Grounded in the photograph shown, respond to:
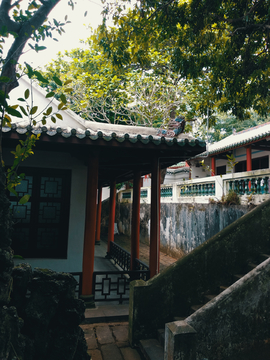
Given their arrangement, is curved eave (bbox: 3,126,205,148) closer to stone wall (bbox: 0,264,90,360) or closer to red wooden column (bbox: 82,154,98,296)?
red wooden column (bbox: 82,154,98,296)

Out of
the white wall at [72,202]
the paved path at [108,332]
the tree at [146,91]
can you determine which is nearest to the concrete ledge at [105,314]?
the paved path at [108,332]

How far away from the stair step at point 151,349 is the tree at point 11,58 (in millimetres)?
2211

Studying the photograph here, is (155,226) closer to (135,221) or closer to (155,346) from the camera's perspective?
(135,221)

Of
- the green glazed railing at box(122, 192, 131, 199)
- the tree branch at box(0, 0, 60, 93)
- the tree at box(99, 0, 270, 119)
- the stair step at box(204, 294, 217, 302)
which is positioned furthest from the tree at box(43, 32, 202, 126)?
the stair step at box(204, 294, 217, 302)

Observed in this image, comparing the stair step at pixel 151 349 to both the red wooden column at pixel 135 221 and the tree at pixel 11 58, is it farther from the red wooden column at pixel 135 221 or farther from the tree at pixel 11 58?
the red wooden column at pixel 135 221

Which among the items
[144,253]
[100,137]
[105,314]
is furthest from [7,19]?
[144,253]

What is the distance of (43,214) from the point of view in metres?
5.49

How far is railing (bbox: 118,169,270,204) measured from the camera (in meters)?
6.52

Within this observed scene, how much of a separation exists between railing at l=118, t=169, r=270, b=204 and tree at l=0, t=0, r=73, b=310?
5.69m

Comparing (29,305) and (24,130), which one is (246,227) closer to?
(29,305)

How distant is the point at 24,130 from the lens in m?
4.05

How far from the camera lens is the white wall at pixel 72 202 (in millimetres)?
5449

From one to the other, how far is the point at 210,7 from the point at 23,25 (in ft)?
13.4

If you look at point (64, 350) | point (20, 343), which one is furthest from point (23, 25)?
point (64, 350)
